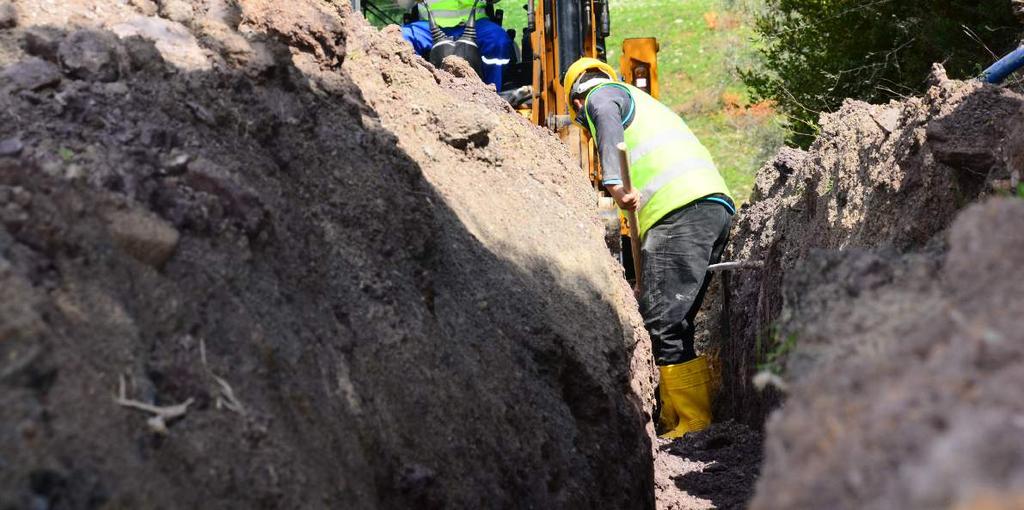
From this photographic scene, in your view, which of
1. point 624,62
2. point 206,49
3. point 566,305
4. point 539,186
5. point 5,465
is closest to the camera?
point 5,465

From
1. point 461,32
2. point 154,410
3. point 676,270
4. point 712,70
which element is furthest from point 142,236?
point 712,70

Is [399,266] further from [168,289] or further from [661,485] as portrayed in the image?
[661,485]

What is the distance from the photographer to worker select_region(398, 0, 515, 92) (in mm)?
9078

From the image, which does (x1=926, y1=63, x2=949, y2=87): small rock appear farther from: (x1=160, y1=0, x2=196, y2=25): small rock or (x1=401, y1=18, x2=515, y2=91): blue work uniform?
(x1=401, y1=18, x2=515, y2=91): blue work uniform

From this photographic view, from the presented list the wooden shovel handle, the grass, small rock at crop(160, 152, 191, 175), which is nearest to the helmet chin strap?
the wooden shovel handle

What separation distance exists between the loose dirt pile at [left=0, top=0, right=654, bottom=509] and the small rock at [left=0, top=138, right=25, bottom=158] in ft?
0.06

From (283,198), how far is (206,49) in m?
0.75

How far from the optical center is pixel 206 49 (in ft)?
12.9

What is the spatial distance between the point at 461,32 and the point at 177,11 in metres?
5.10

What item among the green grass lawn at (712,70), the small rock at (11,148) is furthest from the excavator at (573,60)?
the green grass lawn at (712,70)

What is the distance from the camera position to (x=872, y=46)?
1013cm

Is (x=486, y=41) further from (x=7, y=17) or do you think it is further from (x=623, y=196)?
(x=7, y=17)

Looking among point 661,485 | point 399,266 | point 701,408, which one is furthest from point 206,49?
point 701,408

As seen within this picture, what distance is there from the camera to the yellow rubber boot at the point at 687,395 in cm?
713
